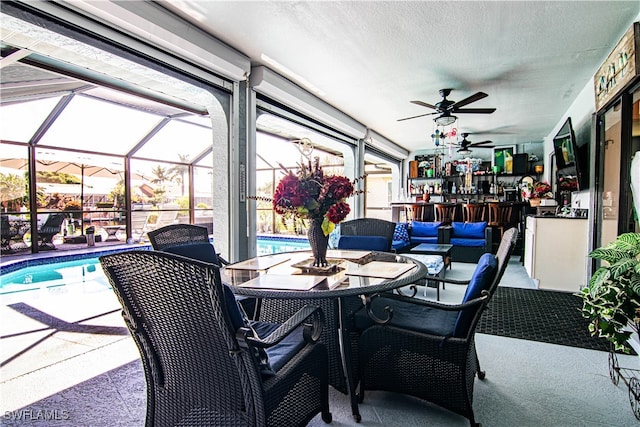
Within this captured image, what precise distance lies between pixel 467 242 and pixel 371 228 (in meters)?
4.25

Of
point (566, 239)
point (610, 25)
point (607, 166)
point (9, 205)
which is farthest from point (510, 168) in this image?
point (9, 205)

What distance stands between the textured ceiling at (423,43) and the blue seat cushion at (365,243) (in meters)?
1.93

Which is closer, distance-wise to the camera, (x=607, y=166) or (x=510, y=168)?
(x=607, y=166)

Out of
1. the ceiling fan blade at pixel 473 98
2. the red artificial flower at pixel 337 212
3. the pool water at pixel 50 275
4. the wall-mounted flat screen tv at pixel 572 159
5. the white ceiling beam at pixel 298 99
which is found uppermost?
the white ceiling beam at pixel 298 99

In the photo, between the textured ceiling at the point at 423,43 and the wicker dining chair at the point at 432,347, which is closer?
the wicker dining chair at the point at 432,347

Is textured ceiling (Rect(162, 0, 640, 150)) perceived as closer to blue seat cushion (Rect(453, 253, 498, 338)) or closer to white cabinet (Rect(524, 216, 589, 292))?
white cabinet (Rect(524, 216, 589, 292))

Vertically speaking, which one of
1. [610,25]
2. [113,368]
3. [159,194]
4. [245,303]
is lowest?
[113,368]

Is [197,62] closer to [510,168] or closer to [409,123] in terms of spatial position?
[409,123]

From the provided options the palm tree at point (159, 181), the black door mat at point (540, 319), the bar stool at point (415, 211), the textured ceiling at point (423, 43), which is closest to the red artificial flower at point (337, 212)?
the textured ceiling at point (423, 43)

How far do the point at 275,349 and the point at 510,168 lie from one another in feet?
30.8

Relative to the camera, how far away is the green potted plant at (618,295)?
1.84 meters

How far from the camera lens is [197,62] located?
11.0 ft

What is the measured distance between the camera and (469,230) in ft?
23.2

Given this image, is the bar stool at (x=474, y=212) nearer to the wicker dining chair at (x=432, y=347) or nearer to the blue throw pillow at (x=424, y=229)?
the blue throw pillow at (x=424, y=229)
